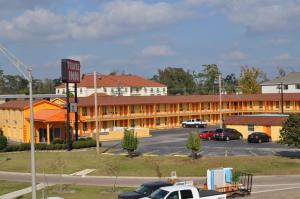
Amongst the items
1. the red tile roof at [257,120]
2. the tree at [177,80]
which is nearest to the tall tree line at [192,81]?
the tree at [177,80]

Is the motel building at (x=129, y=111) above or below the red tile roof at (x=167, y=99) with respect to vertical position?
below

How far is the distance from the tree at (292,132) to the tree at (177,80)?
12085 centimetres

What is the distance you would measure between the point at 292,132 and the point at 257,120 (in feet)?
72.0

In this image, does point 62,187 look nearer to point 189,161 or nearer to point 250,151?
point 189,161

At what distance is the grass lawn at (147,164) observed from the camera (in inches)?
1615

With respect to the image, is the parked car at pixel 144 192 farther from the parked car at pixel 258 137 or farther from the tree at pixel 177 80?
the tree at pixel 177 80

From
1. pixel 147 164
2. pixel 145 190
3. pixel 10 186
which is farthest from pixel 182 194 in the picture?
pixel 147 164

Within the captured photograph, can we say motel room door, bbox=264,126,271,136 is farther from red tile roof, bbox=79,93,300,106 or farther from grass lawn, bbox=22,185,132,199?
grass lawn, bbox=22,185,132,199

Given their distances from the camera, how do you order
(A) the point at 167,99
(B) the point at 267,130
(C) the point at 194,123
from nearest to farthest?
1. (B) the point at 267,130
2. (C) the point at 194,123
3. (A) the point at 167,99

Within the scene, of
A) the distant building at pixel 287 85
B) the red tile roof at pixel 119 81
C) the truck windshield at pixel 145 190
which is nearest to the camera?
the truck windshield at pixel 145 190

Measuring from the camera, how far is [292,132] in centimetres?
4412

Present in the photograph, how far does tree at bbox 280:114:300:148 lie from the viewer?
43812mm

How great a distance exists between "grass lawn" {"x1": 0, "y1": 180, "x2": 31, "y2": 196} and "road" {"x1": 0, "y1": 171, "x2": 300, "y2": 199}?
1657mm

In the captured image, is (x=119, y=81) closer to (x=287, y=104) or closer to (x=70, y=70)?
(x=287, y=104)
